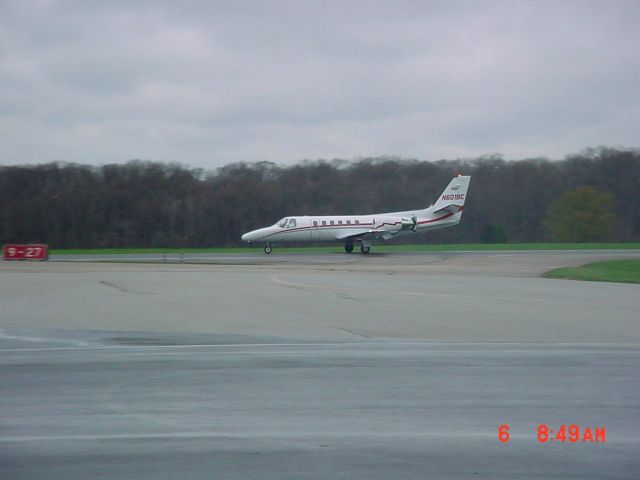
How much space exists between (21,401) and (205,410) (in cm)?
239

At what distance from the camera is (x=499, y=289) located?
968 inches

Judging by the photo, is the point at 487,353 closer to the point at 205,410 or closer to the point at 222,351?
the point at 222,351

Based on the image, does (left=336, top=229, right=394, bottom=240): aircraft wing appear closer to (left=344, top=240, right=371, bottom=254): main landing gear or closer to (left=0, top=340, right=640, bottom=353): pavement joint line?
(left=344, top=240, right=371, bottom=254): main landing gear

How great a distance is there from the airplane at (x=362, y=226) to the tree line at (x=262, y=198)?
2191 centimetres

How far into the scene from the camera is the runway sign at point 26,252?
44.8 meters

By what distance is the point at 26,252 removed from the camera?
45281 millimetres

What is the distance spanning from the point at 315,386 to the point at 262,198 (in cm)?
7791

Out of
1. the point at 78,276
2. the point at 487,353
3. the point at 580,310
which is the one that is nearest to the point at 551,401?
the point at 487,353

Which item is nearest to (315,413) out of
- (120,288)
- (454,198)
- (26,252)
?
(120,288)

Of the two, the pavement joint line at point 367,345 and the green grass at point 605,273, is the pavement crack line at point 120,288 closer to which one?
the pavement joint line at point 367,345
